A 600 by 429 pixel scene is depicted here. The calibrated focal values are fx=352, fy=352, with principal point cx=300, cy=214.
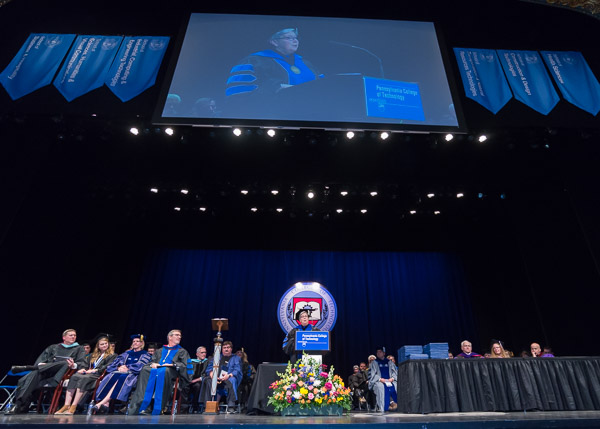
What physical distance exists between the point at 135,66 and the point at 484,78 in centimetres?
659

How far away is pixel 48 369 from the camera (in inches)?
206

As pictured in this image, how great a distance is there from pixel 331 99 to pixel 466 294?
810 centimetres

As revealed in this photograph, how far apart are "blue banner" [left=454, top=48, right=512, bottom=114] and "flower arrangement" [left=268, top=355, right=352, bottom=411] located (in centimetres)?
Result: 544

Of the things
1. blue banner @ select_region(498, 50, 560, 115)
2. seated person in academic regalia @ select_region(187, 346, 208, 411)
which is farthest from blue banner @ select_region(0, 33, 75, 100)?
blue banner @ select_region(498, 50, 560, 115)

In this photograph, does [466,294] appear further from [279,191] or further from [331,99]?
[331,99]

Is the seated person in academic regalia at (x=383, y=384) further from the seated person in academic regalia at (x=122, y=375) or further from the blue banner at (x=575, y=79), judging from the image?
the blue banner at (x=575, y=79)

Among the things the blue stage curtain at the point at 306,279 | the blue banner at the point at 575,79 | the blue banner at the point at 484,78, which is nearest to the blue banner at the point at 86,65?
the blue stage curtain at the point at 306,279

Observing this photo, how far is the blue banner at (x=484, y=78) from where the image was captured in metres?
6.47

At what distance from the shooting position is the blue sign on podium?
14.5ft

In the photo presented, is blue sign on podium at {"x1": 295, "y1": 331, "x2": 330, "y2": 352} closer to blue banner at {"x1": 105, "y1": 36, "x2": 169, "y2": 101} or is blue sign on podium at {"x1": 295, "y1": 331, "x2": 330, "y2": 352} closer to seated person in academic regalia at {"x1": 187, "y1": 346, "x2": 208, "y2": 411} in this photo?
seated person in academic regalia at {"x1": 187, "y1": 346, "x2": 208, "y2": 411}

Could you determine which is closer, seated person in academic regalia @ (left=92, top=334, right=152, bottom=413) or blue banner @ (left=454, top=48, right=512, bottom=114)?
seated person in academic regalia @ (left=92, top=334, right=152, bottom=413)

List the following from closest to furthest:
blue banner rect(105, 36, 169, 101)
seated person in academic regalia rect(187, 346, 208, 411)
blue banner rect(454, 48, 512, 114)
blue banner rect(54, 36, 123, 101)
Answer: blue banner rect(54, 36, 123, 101)
blue banner rect(105, 36, 169, 101)
blue banner rect(454, 48, 512, 114)
seated person in academic regalia rect(187, 346, 208, 411)

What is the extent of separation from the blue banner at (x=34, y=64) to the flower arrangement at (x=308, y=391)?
6.49m

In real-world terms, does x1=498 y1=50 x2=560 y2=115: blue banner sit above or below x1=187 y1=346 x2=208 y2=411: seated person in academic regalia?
above
